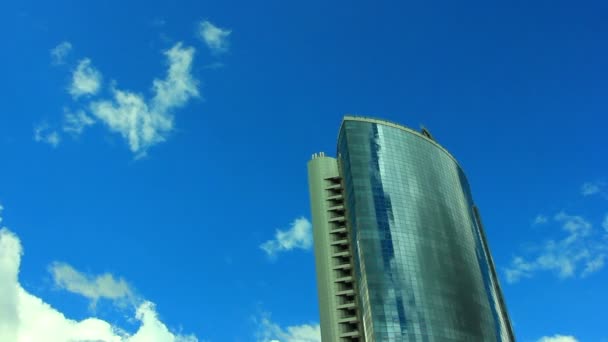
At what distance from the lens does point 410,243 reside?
4505 inches

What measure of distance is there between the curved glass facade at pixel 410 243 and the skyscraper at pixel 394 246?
0.23m

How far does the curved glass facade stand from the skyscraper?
226 millimetres

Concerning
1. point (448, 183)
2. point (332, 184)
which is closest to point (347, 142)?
point (332, 184)

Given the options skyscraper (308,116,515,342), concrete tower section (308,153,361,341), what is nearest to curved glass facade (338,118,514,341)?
skyscraper (308,116,515,342)

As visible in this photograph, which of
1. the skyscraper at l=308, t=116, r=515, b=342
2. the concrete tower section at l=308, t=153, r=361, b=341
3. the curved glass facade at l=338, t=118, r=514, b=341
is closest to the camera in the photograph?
the curved glass facade at l=338, t=118, r=514, b=341

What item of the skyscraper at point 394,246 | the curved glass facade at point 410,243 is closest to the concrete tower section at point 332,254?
the skyscraper at point 394,246

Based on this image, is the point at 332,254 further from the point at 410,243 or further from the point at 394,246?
the point at 410,243

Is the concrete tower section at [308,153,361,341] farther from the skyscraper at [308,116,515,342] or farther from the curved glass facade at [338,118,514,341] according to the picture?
the curved glass facade at [338,118,514,341]

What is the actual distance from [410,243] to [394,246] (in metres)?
4.33

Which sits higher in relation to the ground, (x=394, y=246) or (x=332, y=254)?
(x=332, y=254)

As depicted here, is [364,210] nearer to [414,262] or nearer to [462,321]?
[414,262]

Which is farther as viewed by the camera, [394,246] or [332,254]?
[332,254]

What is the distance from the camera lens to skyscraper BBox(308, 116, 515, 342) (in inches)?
4210

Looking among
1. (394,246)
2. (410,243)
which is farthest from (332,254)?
(410,243)
